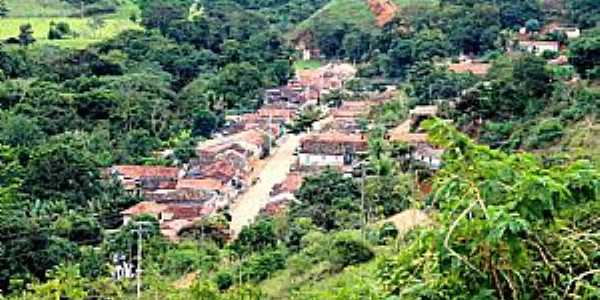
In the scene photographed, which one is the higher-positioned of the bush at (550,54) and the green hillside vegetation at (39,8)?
the green hillside vegetation at (39,8)

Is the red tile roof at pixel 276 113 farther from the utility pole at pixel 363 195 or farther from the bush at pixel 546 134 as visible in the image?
the bush at pixel 546 134

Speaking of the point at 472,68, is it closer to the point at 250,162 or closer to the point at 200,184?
the point at 250,162

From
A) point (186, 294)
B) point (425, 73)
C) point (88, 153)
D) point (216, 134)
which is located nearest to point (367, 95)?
point (425, 73)

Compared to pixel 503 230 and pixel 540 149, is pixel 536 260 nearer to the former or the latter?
pixel 503 230

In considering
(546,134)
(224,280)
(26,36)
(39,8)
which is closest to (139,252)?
→ (224,280)

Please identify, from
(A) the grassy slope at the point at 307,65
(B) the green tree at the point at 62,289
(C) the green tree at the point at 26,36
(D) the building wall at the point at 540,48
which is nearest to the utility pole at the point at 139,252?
(B) the green tree at the point at 62,289
